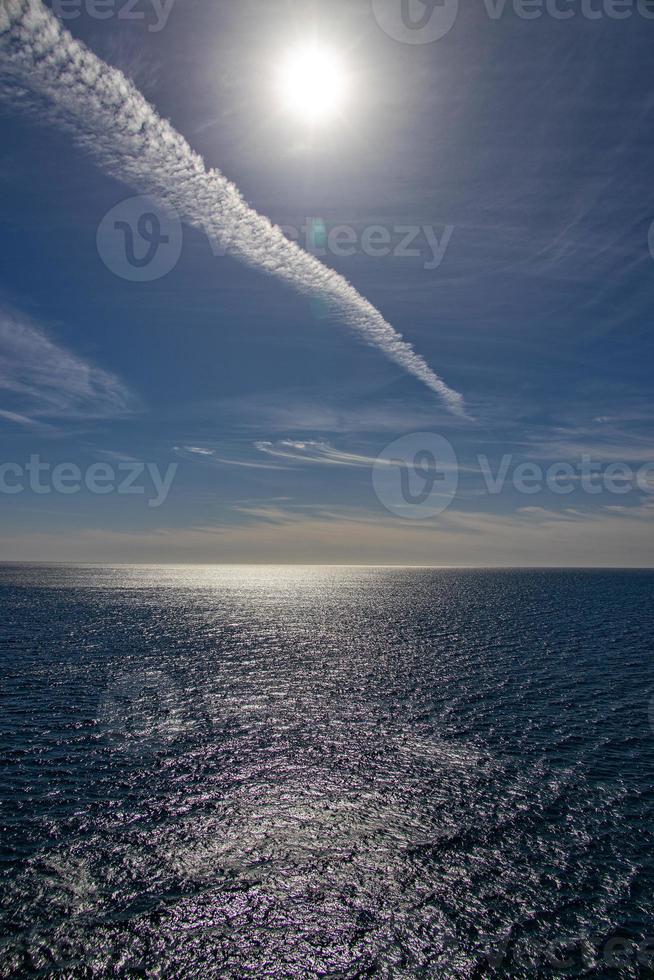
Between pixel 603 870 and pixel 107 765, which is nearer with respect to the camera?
pixel 603 870

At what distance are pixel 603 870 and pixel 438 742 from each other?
1729 centimetres

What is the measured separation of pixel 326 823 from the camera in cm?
3017

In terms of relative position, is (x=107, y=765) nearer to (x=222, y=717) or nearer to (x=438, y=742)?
(x=222, y=717)

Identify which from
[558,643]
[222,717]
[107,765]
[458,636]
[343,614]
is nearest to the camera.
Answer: [107,765]

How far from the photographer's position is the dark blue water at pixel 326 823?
2122 centimetres

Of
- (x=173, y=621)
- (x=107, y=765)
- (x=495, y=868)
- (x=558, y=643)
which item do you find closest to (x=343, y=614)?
(x=173, y=621)

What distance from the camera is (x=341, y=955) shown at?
818 inches

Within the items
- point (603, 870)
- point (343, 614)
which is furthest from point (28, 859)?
point (343, 614)

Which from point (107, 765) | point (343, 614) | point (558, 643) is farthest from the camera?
point (343, 614)

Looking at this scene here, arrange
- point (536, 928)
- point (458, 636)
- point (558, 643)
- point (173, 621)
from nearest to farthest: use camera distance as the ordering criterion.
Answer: point (536, 928) < point (558, 643) < point (458, 636) < point (173, 621)

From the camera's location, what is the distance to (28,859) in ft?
85.4

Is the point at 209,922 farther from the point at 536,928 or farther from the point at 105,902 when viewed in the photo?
the point at 536,928

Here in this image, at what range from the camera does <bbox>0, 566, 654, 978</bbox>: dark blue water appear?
835 inches

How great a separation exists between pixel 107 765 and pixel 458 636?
73.9 meters
